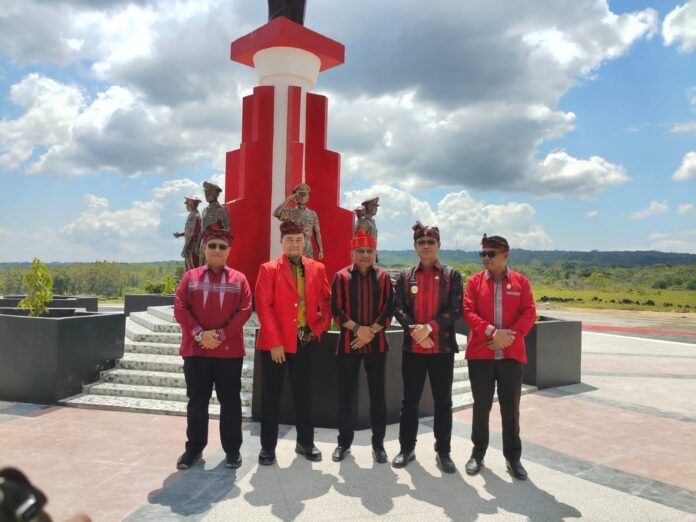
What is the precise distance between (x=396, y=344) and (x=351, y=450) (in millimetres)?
1228

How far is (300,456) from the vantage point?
420cm

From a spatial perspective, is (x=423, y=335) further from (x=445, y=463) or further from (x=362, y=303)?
(x=445, y=463)

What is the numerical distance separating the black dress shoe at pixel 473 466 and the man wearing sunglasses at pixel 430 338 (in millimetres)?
130

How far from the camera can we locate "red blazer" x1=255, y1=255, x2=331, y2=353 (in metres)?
4.02

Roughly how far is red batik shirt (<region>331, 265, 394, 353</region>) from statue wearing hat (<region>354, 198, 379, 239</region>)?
4847 mm

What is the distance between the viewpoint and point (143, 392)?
5.79 m

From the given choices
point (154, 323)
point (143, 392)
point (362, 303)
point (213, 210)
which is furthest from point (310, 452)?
point (213, 210)

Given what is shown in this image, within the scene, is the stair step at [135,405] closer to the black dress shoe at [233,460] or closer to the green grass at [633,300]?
the black dress shoe at [233,460]

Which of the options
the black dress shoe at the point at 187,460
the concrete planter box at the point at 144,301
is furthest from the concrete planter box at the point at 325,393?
the concrete planter box at the point at 144,301

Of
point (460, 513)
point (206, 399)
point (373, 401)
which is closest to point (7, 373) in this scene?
point (206, 399)

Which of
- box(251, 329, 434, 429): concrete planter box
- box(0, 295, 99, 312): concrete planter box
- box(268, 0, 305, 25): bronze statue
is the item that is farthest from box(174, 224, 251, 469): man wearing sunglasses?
box(0, 295, 99, 312): concrete planter box

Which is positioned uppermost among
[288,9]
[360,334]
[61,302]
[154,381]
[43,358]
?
[288,9]

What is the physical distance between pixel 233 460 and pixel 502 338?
2164 millimetres

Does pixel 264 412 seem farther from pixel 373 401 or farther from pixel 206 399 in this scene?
A: pixel 373 401
